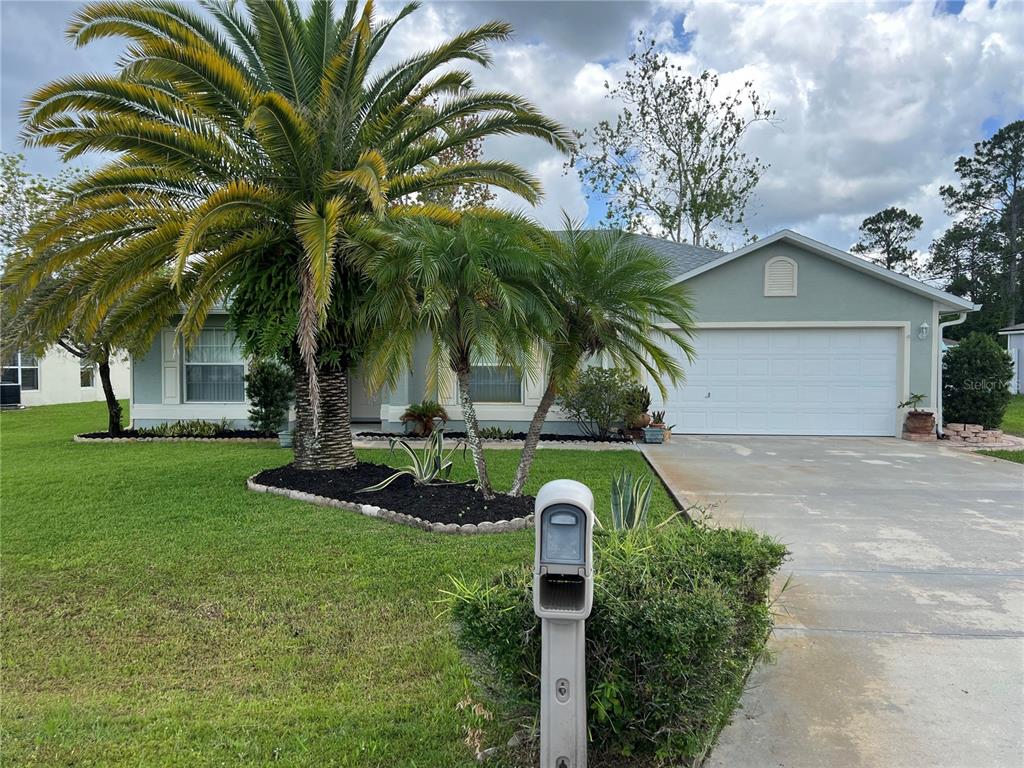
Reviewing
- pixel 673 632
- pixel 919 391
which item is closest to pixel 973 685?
pixel 673 632

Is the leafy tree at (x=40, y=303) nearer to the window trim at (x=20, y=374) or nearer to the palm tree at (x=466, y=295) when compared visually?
the palm tree at (x=466, y=295)

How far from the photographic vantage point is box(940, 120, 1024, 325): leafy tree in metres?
38.6

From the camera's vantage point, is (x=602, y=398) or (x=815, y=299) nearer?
(x=602, y=398)

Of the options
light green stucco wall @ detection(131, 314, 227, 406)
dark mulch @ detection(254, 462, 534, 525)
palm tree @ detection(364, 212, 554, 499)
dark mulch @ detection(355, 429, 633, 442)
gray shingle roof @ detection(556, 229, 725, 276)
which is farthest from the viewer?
gray shingle roof @ detection(556, 229, 725, 276)

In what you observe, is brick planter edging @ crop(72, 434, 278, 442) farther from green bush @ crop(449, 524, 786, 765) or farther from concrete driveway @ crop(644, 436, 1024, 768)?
green bush @ crop(449, 524, 786, 765)

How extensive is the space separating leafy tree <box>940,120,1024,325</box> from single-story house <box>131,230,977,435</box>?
3163 centimetres

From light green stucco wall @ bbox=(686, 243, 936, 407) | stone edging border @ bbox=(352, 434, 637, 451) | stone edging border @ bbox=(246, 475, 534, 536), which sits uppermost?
light green stucco wall @ bbox=(686, 243, 936, 407)

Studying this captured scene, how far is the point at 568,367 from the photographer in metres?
6.42

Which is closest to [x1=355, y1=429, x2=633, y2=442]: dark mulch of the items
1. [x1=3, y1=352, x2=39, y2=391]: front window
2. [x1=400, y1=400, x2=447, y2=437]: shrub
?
[x1=400, y1=400, x2=447, y2=437]: shrub

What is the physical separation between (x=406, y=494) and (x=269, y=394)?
294 inches

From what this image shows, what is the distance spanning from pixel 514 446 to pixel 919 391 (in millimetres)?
8610

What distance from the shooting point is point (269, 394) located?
534 inches

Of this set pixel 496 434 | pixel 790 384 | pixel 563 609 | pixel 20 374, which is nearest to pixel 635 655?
pixel 563 609

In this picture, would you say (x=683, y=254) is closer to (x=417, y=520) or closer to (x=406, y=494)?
(x=406, y=494)
